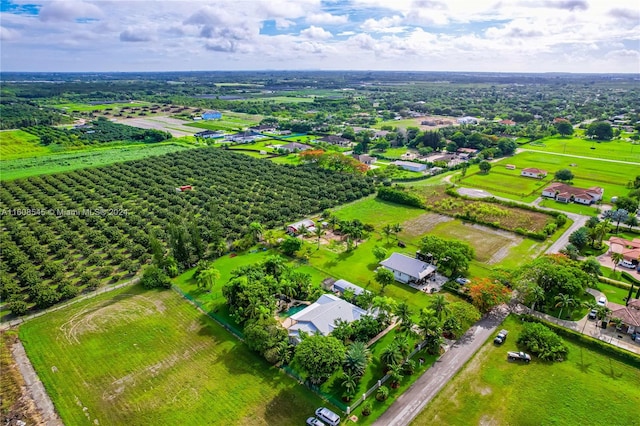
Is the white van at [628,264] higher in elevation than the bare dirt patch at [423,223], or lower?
lower

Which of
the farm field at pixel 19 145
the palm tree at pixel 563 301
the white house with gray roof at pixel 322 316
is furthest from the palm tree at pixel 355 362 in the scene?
the farm field at pixel 19 145

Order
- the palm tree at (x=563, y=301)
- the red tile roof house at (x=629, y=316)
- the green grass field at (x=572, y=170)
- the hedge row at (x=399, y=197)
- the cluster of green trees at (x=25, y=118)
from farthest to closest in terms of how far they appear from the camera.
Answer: the cluster of green trees at (x=25, y=118), the green grass field at (x=572, y=170), the hedge row at (x=399, y=197), the palm tree at (x=563, y=301), the red tile roof house at (x=629, y=316)

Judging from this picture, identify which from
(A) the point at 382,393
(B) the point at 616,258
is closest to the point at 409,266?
(A) the point at 382,393

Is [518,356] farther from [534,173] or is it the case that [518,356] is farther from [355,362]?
[534,173]

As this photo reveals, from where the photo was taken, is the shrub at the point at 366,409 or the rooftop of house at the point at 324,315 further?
the rooftop of house at the point at 324,315

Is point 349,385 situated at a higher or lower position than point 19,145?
lower

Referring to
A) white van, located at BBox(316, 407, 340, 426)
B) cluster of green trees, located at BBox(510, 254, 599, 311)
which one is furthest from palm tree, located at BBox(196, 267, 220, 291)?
cluster of green trees, located at BBox(510, 254, 599, 311)

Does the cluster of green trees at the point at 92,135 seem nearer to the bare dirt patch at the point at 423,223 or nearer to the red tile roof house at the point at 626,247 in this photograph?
the bare dirt patch at the point at 423,223

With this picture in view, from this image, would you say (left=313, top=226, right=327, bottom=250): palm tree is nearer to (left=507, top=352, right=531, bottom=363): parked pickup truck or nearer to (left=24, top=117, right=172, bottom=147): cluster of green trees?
(left=507, top=352, right=531, bottom=363): parked pickup truck
